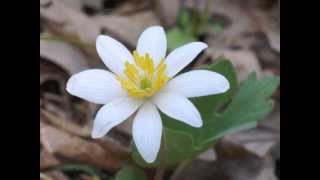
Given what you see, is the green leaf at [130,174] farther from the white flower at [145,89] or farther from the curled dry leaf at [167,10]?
the curled dry leaf at [167,10]

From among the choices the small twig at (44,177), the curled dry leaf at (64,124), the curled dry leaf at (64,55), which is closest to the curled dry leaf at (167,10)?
the curled dry leaf at (64,55)

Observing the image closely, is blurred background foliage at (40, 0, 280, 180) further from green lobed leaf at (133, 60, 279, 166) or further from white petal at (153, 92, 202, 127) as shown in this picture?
white petal at (153, 92, 202, 127)

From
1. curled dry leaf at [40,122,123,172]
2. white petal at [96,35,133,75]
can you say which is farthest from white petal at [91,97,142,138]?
curled dry leaf at [40,122,123,172]

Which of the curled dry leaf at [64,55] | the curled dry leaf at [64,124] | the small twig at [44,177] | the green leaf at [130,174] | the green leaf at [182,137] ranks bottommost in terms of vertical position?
the small twig at [44,177]

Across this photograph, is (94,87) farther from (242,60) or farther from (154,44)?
(242,60)

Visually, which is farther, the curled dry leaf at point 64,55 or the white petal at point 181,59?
the curled dry leaf at point 64,55

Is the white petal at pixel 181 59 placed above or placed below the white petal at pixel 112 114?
above
